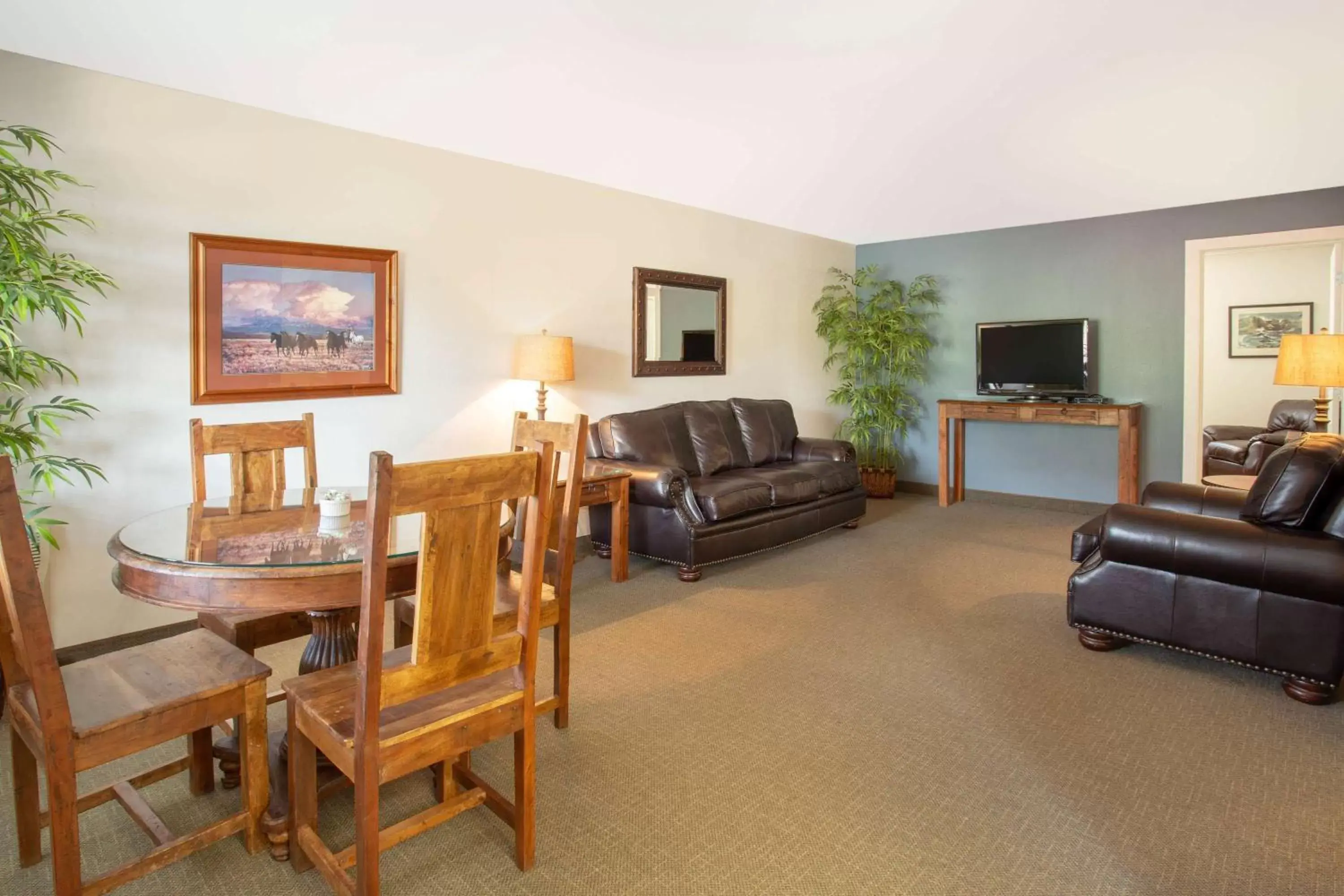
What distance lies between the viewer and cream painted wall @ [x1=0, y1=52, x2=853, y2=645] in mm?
3107

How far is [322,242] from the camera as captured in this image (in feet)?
12.2

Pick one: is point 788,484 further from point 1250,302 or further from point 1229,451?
point 1250,302

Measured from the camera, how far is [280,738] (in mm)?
2404

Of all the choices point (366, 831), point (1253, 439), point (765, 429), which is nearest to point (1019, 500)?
point (1253, 439)

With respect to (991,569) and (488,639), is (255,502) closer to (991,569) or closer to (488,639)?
(488,639)

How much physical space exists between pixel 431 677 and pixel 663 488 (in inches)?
111

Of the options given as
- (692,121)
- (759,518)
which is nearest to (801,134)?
(692,121)

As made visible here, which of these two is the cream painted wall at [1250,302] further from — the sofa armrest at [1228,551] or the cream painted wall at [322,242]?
the cream painted wall at [322,242]

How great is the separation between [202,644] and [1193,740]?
9.95ft

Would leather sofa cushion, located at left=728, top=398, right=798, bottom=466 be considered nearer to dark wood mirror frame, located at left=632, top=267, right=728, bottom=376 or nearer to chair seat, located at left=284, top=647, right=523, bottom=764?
dark wood mirror frame, located at left=632, top=267, right=728, bottom=376

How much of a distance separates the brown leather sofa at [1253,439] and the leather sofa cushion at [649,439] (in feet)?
14.4

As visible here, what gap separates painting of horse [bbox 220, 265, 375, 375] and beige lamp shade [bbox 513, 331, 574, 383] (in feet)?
2.72

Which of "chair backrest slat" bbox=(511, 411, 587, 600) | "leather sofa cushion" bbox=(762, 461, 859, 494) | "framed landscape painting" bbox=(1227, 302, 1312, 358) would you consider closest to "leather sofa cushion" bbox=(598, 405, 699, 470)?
"leather sofa cushion" bbox=(762, 461, 859, 494)

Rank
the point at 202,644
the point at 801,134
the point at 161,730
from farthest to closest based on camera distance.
A: the point at 801,134, the point at 202,644, the point at 161,730
